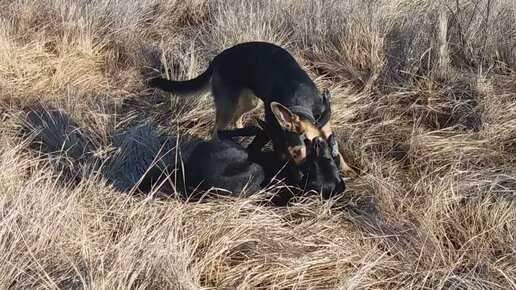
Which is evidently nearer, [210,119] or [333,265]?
[333,265]

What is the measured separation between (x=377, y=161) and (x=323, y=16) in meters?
2.25

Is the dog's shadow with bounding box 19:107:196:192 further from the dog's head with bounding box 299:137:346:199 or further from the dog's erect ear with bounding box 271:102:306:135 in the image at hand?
the dog's head with bounding box 299:137:346:199

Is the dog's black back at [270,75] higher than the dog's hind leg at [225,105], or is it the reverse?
the dog's black back at [270,75]

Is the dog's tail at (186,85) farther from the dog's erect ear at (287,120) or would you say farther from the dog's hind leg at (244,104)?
the dog's erect ear at (287,120)

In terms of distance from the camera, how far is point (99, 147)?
4.69 metres

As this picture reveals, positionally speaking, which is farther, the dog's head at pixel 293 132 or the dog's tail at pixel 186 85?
the dog's tail at pixel 186 85

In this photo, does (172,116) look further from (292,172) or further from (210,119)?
(292,172)

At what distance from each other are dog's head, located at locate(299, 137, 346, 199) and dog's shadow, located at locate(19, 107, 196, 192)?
81 centimetres

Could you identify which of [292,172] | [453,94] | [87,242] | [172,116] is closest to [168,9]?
[172,116]

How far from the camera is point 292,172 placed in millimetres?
4145

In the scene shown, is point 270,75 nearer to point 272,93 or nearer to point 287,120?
point 272,93

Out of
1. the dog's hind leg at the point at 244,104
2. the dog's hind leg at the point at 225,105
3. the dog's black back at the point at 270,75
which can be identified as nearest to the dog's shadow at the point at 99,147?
the dog's hind leg at the point at 225,105

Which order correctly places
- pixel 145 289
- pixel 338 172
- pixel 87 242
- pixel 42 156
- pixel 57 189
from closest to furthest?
pixel 145 289 < pixel 87 242 < pixel 57 189 < pixel 338 172 < pixel 42 156

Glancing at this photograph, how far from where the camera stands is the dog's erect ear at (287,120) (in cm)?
429
